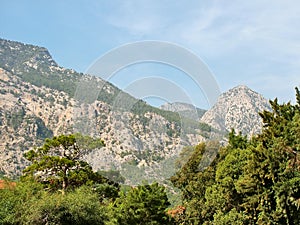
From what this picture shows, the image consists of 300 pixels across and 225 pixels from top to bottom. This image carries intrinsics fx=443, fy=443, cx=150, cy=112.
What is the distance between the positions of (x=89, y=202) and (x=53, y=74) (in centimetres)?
12890

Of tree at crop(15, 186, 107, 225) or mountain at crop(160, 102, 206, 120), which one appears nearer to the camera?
tree at crop(15, 186, 107, 225)

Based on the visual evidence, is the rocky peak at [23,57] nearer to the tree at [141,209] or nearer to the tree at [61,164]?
the tree at [61,164]

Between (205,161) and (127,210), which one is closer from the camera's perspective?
(127,210)

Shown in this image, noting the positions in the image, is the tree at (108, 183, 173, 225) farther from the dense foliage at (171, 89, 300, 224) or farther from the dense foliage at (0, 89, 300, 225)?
the dense foliage at (171, 89, 300, 224)

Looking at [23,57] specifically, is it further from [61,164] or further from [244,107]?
[61,164]

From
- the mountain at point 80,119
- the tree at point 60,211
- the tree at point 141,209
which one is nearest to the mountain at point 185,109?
the mountain at point 80,119

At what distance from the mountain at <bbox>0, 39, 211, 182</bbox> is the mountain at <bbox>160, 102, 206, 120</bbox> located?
471 mm

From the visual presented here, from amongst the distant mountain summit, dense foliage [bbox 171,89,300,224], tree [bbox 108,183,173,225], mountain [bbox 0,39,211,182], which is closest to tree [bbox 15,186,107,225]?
mountain [bbox 0,39,211,182]

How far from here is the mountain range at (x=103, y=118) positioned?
2117cm

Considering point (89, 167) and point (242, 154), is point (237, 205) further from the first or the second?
point (89, 167)

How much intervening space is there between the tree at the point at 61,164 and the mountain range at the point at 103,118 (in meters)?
1.07

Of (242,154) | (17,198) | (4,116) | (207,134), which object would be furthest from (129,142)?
(4,116)

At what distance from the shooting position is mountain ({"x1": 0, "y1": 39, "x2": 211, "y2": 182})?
70.1 feet

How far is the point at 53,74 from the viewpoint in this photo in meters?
145
